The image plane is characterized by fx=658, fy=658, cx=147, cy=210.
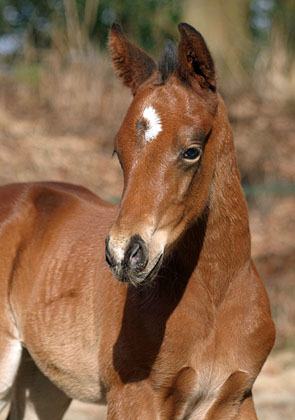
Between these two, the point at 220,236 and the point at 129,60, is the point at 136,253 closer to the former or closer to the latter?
the point at 220,236

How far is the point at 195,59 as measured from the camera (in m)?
2.88

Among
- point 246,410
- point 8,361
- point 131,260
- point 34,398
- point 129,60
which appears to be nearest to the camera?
point 131,260

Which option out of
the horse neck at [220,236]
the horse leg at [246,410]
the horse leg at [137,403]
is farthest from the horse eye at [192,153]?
the horse leg at [246,410]

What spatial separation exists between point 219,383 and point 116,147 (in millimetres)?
1225

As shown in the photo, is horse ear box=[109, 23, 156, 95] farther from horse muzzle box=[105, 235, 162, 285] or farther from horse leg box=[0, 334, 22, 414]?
horse leg box=[0, 334, 22, 414]

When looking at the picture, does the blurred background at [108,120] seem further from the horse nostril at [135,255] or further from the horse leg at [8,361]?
the horse nostril at [135,255]

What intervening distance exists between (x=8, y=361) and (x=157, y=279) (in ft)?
4.04

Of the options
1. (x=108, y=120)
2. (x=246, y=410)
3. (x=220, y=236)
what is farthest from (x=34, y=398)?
(x=108, y=120)

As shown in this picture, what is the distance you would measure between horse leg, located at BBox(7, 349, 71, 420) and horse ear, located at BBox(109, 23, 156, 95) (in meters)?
2.02

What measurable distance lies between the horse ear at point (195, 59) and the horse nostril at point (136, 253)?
824 millimetres

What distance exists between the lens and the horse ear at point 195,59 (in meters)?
2.81

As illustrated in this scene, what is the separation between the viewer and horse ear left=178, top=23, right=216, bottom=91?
2.81 meters

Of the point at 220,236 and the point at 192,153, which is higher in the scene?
the point at 192,153

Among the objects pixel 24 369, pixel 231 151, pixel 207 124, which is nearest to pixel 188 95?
pixel 207 124
